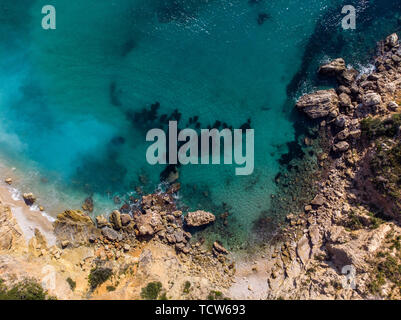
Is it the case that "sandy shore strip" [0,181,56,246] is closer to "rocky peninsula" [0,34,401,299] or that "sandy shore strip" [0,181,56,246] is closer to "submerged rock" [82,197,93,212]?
"rocky peninsula" [0,34,401,299]

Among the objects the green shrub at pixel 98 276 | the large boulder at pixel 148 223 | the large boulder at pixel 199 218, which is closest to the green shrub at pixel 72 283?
the green shrub at pixel 98 276

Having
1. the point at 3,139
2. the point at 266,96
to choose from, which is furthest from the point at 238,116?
the point at 3,139

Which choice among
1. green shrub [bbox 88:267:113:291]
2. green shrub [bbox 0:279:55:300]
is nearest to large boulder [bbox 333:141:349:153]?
green shrub [bbox 88:267:113:291]

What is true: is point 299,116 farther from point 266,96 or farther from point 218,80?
point 218,80

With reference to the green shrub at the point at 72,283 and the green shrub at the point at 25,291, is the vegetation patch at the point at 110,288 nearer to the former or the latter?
the green shrub at the point at 72,283

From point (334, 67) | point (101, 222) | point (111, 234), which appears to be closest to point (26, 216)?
point (101, 222)
